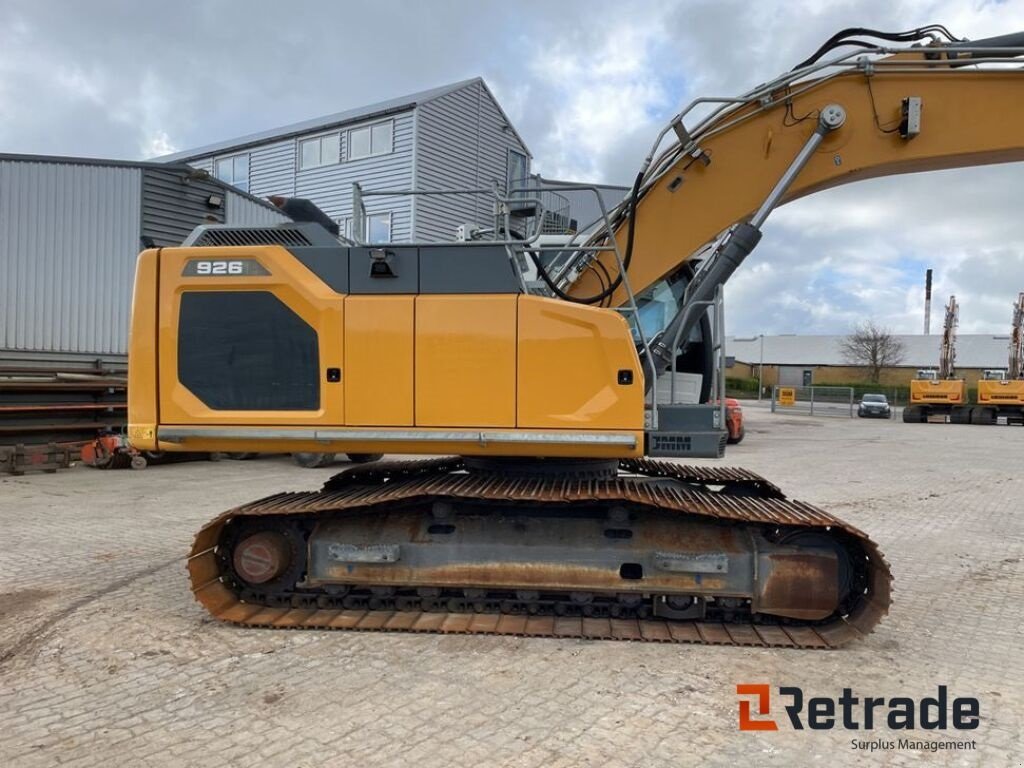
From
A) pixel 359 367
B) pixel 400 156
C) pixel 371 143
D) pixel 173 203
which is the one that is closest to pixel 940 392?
pixel 400 156

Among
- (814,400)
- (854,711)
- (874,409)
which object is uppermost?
(814,400)

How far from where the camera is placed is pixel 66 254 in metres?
13.3

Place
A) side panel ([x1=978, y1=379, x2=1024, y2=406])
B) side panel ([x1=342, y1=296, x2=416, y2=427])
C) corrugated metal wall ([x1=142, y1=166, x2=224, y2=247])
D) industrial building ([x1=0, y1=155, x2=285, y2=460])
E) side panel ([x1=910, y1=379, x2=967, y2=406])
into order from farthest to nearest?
1. side panel ([x1=910, y1=379, x2=967, y2=406])
2. side panel ([x1=978, y1=379, x2=1024, y2=406])
3. corrugated metal wall ([x1=142, y1=166, x2=224, y2=247])
4. industrial building ([x1=0, y1=155, x2=285, y2=460])
5. side panel ([x1=342, y1=296, x2=416, y2=427])

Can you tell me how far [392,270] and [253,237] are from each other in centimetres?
110

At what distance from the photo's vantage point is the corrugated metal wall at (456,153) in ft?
62.1

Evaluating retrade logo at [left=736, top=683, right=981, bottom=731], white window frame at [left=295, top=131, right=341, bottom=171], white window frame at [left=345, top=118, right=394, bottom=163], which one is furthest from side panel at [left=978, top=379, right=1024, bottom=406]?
retrade logo at [left=736, top=683, right=981, bottom=731]

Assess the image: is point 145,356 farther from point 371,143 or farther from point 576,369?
point 371,143

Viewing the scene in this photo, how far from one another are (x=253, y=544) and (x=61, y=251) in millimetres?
11263

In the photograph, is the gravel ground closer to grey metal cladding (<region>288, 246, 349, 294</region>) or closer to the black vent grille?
grey metal cladding (<region>288, 246, 349, 294</region>)

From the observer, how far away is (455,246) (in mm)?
4652

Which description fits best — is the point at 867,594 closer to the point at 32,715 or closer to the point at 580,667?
the point at 580,667

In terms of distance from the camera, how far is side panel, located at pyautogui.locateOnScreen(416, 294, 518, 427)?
450 centimetres

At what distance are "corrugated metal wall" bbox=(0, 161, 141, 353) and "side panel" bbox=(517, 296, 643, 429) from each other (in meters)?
12.2

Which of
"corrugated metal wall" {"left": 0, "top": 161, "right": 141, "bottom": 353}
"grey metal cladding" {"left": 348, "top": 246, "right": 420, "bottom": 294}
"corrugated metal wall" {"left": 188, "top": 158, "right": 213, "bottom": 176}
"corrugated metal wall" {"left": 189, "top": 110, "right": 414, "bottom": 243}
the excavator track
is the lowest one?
the excavator track
